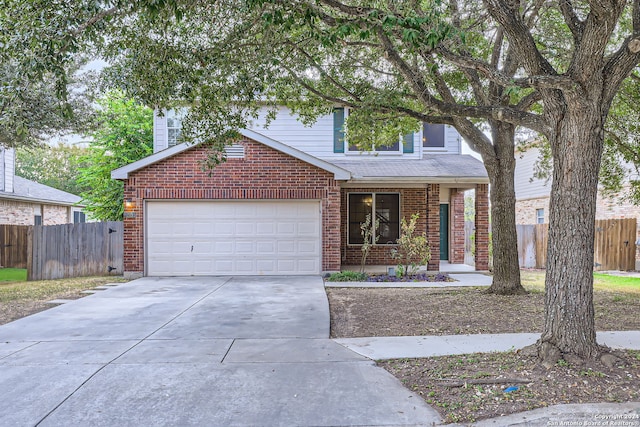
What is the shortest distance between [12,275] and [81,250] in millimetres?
3255

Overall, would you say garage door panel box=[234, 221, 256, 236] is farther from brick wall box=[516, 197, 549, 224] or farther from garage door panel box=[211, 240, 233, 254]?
brick wall box=[516, 197, 549, 224]

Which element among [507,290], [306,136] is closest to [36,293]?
[306,136]

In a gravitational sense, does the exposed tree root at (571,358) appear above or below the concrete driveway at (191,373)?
above

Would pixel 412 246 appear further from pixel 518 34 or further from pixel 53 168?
pixel 53 168

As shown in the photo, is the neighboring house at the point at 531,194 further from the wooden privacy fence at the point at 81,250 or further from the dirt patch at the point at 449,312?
the wooden privacy fence at the point at 81,250

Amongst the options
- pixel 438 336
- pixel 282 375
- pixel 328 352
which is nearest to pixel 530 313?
pixel 438 336

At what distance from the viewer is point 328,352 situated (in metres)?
4.97

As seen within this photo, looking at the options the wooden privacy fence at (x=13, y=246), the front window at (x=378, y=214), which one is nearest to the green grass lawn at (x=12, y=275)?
the wooden privacy fence at (x=13, y=246)

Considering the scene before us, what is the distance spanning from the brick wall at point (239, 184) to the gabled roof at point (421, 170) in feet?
4.08

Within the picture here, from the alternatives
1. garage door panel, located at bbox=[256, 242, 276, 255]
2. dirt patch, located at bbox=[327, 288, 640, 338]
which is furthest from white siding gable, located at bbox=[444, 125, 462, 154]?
garage door panel, located at bbox=[256, 242, 276, 255]

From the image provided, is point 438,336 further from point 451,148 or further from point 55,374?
point 451,148

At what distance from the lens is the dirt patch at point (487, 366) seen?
11.5 feet

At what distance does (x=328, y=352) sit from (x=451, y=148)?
Result: 11494 millimetres

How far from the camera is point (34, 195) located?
18656mm
